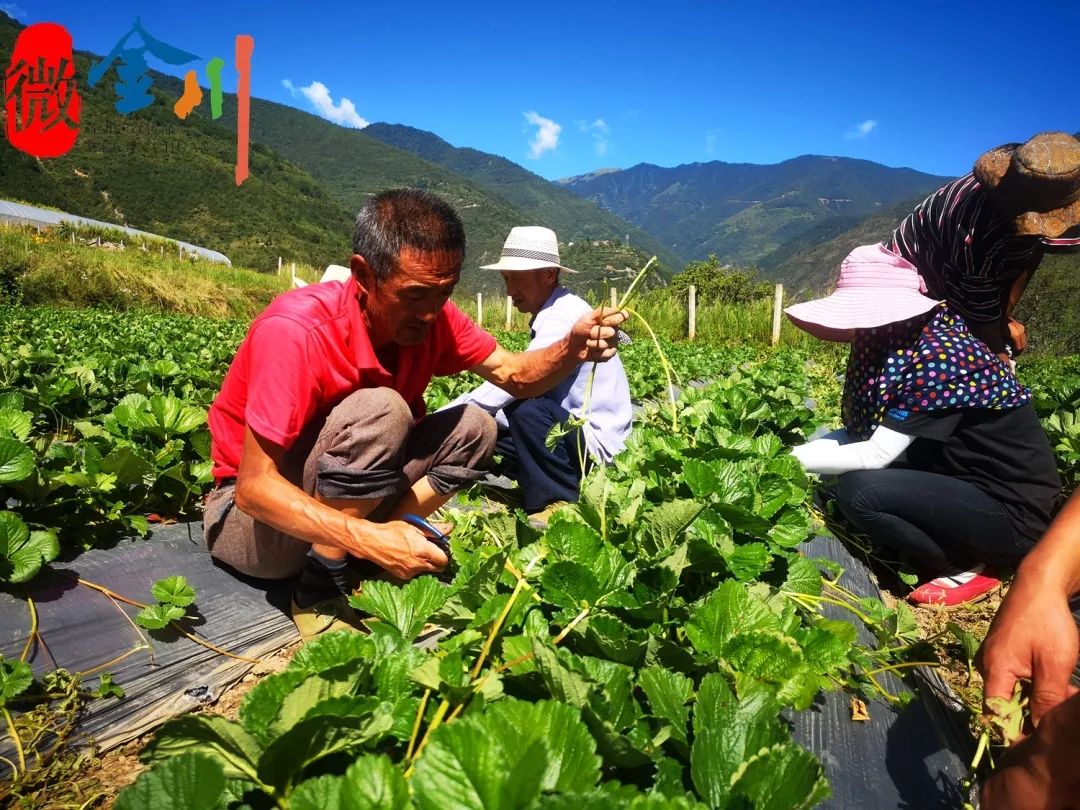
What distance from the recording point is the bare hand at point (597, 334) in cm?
237

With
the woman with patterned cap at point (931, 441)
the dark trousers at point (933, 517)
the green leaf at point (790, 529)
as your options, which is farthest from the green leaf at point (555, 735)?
the dark trousers at point (933, 517)

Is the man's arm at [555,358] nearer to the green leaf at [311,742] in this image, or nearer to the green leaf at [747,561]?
the green leaf at [747,561]

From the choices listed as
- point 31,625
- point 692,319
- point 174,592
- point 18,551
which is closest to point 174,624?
point 174,592

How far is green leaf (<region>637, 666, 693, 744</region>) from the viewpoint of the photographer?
926 mm

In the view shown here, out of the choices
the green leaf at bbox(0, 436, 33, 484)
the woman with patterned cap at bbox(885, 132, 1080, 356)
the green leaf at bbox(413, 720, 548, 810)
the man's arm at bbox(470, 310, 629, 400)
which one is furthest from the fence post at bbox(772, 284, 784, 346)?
the green leaf at bbox(413, 720, 548, 810)

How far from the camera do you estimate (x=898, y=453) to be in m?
2.57

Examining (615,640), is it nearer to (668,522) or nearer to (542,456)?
(668,522)

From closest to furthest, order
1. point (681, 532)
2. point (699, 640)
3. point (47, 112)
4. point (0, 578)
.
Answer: point (699, 640)
point (681, 532)
point (0, 578)
point (47, 112)

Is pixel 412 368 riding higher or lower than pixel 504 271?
lower

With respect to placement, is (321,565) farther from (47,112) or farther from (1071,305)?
(47,112)

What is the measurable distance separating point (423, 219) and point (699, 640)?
53.6 inches

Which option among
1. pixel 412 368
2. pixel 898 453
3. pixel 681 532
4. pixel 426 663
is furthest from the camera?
pixel 898 453

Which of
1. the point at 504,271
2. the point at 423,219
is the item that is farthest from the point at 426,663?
the point at 504,271

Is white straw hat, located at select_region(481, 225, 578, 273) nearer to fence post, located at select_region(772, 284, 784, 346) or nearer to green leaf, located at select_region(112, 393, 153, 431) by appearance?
green leaf, located at select_region(112, 393, 153, 431)
